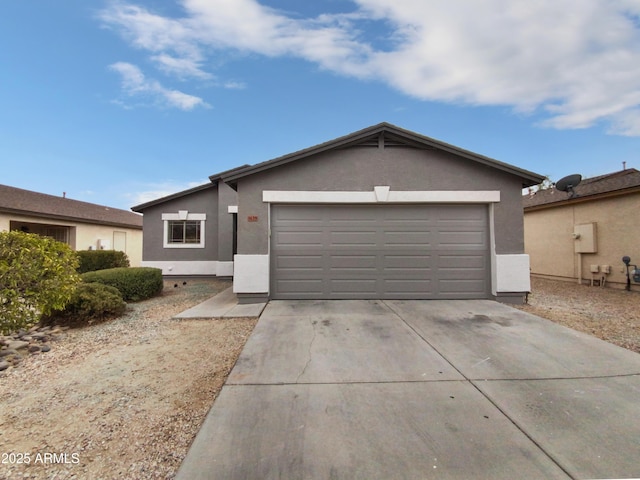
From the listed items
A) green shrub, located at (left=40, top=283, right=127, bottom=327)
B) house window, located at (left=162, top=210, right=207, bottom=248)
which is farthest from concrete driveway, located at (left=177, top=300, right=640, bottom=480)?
house window, located at (left=162, top=210, right=207, bottom=248)

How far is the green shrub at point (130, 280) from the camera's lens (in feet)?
24.2

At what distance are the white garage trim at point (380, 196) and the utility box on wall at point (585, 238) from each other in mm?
6424

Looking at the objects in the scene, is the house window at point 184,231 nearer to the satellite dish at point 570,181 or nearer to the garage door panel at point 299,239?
the garage door panel at point 299,239

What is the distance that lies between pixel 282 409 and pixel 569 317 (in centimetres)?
641

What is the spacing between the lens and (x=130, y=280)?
25.4 feet

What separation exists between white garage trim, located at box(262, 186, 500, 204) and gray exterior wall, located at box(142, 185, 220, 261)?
6.81m

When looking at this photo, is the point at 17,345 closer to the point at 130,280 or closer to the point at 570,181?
the point at 130,280

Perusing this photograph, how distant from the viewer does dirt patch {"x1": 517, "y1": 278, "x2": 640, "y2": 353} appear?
16.3ft

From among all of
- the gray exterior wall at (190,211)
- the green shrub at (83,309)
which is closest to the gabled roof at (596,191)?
the gray exterior wall at (190,211)

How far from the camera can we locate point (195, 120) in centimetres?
1360

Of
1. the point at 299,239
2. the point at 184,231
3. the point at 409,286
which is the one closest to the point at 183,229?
the point at 184,231

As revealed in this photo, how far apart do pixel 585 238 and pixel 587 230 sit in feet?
1.01

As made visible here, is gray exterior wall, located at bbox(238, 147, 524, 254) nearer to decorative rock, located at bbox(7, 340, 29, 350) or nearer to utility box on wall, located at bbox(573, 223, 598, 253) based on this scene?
decorative rock, located at bbox(7, 340, 29, 350)

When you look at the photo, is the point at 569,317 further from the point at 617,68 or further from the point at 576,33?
the point at 617,68
